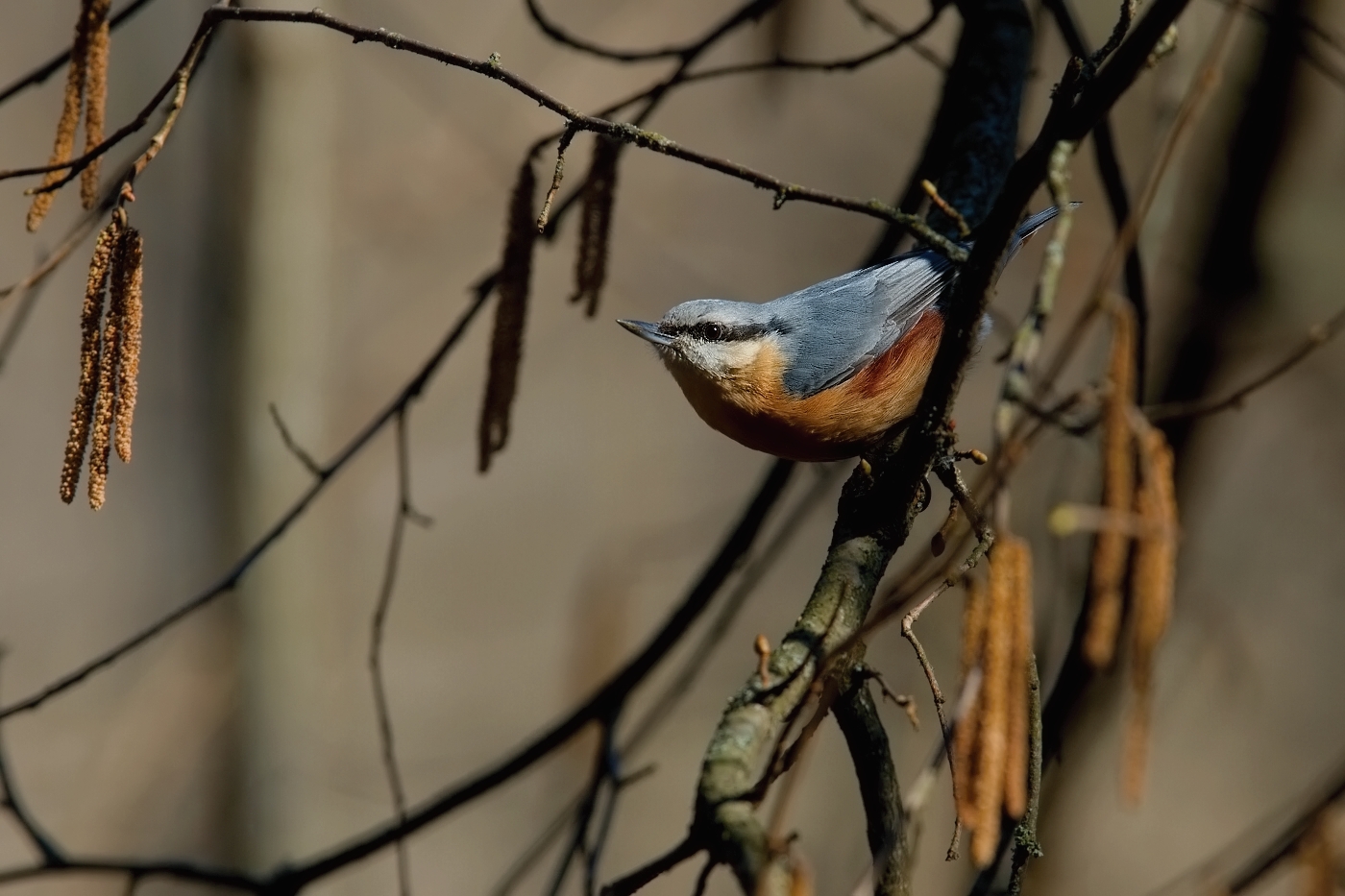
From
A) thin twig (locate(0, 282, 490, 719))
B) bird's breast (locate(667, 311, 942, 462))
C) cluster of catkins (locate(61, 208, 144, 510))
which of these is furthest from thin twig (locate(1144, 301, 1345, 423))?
thin twig (locate(0, 282, 490, 719))

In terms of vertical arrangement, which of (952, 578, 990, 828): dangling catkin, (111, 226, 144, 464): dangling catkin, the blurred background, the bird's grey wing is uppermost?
the blurred background

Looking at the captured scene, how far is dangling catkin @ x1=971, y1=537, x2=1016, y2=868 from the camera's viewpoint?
37.9 inches

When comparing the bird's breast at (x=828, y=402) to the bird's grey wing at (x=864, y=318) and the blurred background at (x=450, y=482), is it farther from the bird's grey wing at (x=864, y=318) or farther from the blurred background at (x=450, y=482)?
the blurred background at (x=450, y=482)

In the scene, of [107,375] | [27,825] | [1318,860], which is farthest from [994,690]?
[27,825]

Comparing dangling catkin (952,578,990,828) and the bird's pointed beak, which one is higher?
the bird's pointed beak

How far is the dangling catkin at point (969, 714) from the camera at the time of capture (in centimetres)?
98

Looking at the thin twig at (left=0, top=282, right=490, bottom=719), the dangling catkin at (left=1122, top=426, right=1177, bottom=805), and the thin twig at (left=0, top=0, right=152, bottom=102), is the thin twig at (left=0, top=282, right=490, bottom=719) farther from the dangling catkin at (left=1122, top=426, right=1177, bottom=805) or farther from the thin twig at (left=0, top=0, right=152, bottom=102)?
the dangling catkin at (left=1122, top=426, right=1177, bottom=805)

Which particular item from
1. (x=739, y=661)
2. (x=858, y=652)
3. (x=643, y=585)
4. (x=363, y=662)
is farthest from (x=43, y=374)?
(x=858, y=652)

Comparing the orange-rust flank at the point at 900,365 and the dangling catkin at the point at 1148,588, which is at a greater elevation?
the orange-rust flank at the point at 900,365

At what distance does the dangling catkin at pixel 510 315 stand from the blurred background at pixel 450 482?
10.8 ft

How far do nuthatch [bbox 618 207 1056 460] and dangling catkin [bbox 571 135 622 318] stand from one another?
58 centimetres

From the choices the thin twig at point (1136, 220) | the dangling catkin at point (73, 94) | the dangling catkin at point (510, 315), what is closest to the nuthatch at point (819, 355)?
the dangling catkin at point (510, 315)

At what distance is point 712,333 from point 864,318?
0.35 metres

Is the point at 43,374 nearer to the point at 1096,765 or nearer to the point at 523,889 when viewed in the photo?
the point at 523,889
